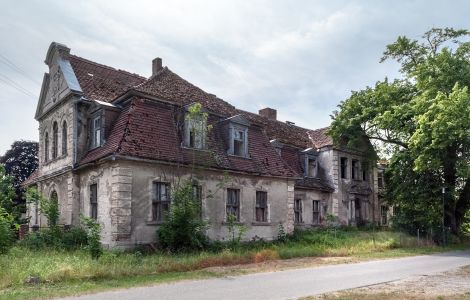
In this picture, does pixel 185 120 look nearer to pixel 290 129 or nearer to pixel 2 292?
pixel 2 292

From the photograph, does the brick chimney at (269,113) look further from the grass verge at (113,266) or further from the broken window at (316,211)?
the grass verge at (113,266)

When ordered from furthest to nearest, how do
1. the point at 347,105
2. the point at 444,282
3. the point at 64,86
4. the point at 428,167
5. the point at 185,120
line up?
the point at 347,105
the point at 428,167
the point at 64,86
the point at 185,120
the point at 444,282

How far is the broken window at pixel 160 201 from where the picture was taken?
19.5m

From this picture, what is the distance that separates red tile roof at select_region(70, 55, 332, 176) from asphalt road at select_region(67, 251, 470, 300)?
25.7ft

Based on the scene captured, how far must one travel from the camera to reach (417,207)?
28922 millimetres

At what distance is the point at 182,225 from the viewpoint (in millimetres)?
17594

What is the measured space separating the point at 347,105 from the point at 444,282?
68.6 ft

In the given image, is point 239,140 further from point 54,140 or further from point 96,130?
point 54,140

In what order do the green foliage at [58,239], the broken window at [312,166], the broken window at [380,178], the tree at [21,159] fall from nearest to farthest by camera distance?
the green foliage at [58,239], the broken window at [312,166], the broken window at [380,178], the tree at [21,159]

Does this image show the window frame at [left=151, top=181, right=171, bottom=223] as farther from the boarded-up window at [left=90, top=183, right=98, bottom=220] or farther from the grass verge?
the boarded-up window at [left=90, top=183, right=98, bottom=220]

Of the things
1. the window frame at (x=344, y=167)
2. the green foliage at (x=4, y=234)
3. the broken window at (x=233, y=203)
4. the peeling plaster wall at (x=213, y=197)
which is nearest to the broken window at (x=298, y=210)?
the peeling plaster wall at (x=213, y=197)

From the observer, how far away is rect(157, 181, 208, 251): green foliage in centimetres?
1752

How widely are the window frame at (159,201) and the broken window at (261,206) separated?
18.5 ft

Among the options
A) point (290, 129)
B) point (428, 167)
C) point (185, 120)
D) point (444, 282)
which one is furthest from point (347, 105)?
point (444, 282)
